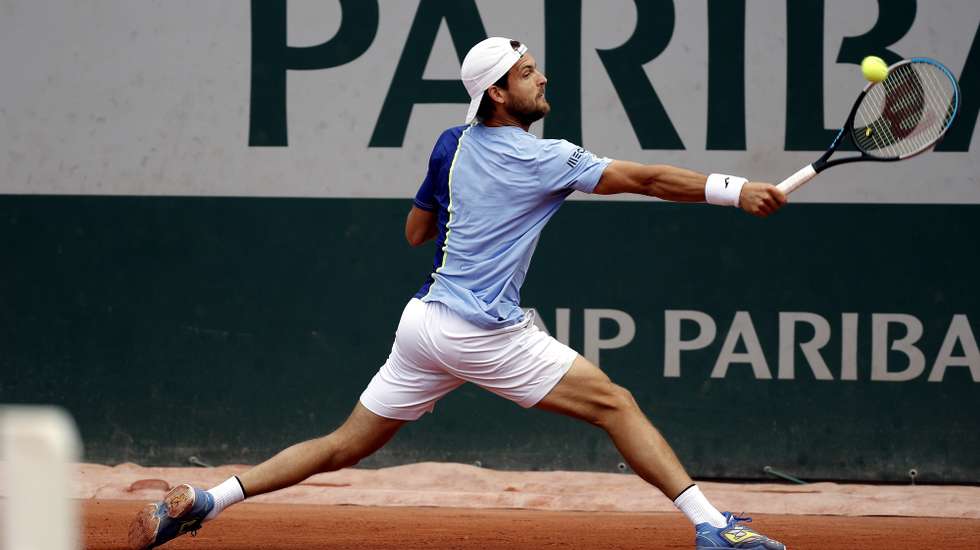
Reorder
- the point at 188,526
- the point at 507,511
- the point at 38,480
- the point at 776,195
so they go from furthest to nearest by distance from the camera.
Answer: the point at 507,511, the point at 188,526, the point at 776,195, the point at 38,480

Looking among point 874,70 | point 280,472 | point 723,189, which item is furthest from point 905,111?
point 280,472

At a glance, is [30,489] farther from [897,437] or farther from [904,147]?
[897,437]

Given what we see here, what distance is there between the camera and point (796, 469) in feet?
19.1

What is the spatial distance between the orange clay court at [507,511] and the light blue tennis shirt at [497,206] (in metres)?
1.24

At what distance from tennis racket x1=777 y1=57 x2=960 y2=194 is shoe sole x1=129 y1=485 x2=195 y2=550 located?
2040 millimetres

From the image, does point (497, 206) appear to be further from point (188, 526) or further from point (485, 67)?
point (188, 526)

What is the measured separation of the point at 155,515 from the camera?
400 cm

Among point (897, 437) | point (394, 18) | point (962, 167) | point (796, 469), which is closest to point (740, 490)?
point (796, 469)

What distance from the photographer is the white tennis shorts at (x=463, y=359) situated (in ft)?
12.7

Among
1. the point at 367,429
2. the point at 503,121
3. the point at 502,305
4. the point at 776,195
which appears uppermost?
the point at 503,121

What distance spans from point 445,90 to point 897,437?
250cm

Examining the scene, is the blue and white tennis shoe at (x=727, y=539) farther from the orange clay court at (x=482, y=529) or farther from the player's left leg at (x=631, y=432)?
the orange clay court at (x=482, y=529)

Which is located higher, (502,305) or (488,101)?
(488,101)

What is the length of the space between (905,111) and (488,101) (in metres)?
1.26
